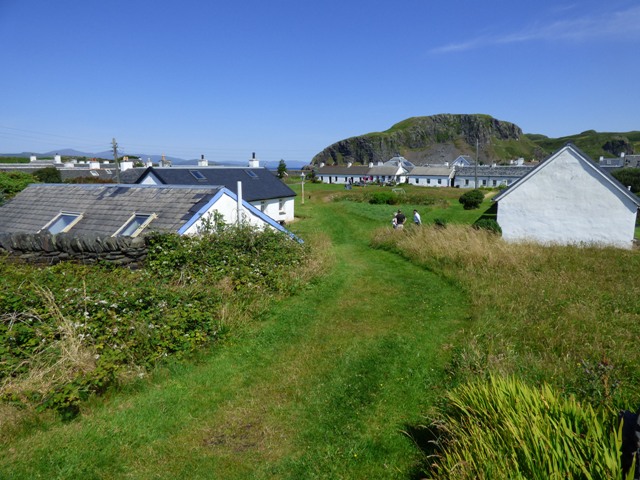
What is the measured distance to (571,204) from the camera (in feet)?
68.4

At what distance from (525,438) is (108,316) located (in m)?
6.97

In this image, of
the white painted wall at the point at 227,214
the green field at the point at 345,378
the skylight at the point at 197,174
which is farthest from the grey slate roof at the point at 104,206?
the skylight at the point at 197,174

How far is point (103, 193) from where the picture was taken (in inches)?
617

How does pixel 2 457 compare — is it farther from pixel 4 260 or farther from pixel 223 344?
pixel 4 260

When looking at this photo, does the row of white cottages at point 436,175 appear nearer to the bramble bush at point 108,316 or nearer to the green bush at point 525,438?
the bramble bush at point 108,316

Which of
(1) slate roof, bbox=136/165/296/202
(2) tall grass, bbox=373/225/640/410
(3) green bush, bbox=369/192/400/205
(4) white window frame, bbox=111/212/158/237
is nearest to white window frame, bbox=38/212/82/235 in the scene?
(4) white window frame, bbox=111/212/158/237

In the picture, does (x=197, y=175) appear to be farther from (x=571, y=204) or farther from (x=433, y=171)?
(x=433, y=171)

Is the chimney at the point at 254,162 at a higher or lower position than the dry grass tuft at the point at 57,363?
higher

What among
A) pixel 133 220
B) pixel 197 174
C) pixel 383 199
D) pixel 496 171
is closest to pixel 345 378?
pixel 133 220

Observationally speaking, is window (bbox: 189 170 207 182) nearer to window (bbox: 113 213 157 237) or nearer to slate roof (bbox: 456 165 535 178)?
window (bbox: 113 213 157 237)

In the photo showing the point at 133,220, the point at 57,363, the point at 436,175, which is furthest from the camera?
the point at 436,175

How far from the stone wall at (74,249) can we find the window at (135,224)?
5.25 feet

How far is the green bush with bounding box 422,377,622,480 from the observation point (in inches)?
144

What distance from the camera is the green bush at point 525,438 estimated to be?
3668 millimetres
